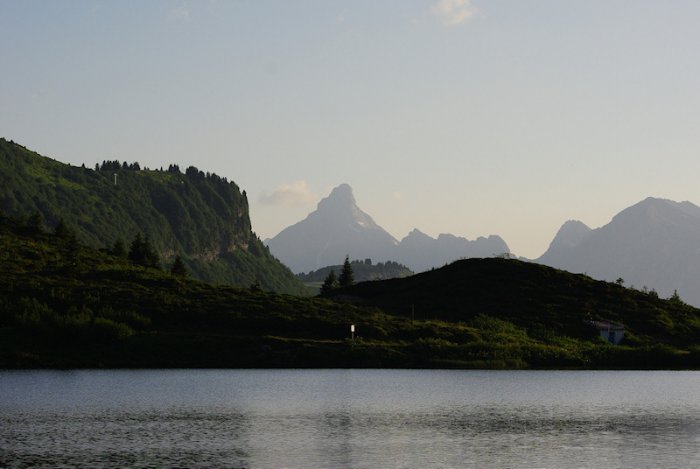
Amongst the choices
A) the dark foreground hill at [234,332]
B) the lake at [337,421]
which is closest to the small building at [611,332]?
the dark foreground hill at [234,332]

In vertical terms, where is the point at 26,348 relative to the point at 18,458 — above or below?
above

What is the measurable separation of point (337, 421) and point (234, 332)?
8701cm

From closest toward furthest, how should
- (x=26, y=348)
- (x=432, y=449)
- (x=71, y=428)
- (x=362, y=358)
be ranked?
(x=432, y=449), (x=71, y=428), (x=26, y=348), (x=362, y=358)

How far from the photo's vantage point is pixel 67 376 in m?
114

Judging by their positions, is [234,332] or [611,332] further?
[611,332]

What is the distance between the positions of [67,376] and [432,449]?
70.3m

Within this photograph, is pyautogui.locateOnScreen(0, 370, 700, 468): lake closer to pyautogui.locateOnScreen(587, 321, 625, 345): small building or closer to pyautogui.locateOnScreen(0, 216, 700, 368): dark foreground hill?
pyautogui.locateOnScreen(0, 216, 700, 368): dark foreground hill

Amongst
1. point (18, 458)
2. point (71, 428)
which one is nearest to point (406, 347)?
point (71, 428)

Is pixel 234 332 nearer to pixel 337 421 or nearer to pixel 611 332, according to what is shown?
pixel 611 332

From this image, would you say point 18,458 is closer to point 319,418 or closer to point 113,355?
point 319,418

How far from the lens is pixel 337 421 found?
7056cm

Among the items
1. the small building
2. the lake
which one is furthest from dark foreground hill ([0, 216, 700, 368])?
the lake

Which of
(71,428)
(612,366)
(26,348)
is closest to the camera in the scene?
(71,428)

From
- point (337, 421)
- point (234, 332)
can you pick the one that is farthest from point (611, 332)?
point (337, 421)
